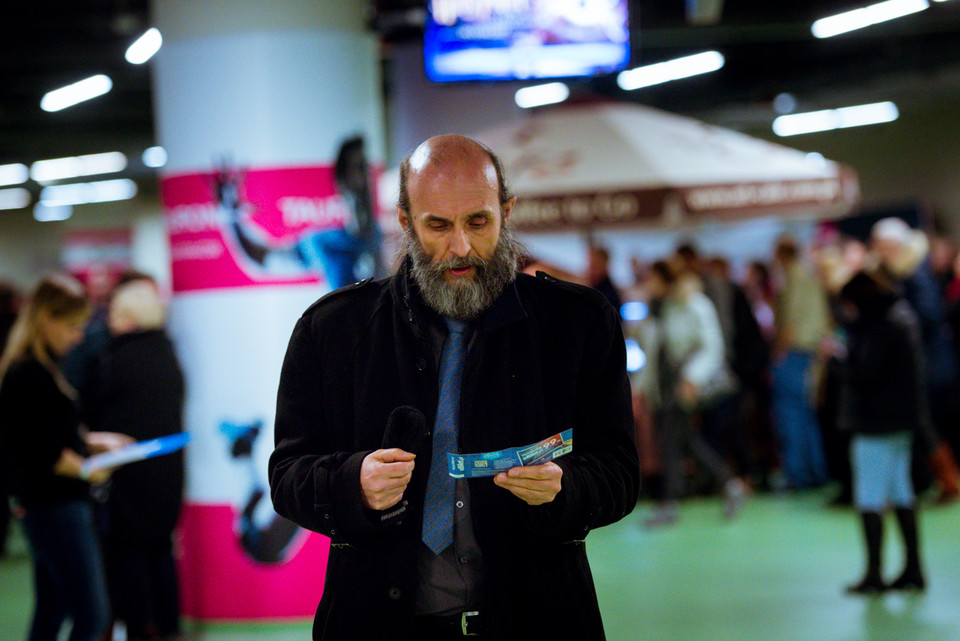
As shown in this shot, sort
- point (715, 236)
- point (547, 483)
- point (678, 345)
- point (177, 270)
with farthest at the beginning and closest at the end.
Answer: point (715, 236), point (678, 345), point (177, 270), point (547, 483)

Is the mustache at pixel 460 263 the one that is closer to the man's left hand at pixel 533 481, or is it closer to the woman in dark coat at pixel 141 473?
the man's left hand at pixel 533 481

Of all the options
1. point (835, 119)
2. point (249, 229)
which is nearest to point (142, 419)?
point (249, 229)

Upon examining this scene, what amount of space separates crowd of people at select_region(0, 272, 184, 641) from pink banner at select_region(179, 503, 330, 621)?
287mm

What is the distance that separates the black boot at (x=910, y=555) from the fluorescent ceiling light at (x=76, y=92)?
33.8 feet

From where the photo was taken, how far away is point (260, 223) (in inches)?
204

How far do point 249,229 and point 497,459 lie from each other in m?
3.65

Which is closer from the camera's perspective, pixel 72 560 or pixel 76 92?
pixel 72 560

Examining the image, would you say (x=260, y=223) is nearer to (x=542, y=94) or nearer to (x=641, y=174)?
(x=641, y=174)

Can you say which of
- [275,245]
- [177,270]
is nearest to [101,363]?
[177,270]

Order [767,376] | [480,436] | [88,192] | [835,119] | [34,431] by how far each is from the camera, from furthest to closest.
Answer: [88,192] < [835,119] < [767,376] < [34,431] < [480,436]

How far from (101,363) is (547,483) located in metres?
3.73

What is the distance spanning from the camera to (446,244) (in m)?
2.00

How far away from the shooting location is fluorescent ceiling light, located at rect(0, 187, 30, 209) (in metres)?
24.0

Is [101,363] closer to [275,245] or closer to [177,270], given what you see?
[177,270]
